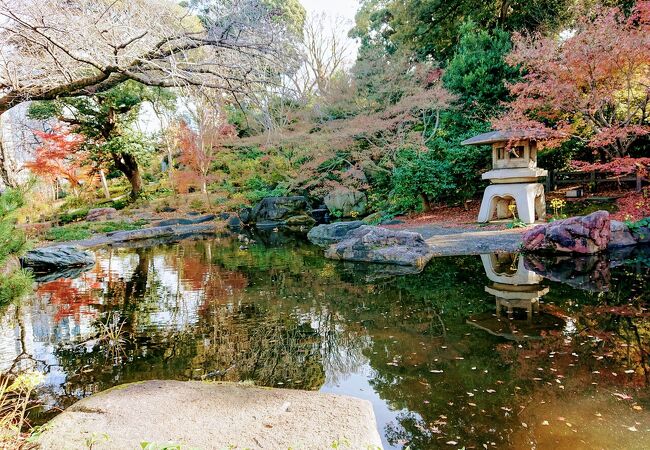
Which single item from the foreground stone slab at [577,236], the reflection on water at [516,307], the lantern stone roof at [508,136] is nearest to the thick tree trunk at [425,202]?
the lantern stone roof at [508,136]

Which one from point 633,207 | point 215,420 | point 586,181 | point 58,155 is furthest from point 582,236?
point 58,155

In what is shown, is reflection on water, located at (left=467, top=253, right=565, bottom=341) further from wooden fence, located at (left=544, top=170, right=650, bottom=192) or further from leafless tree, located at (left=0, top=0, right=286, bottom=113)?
wooden fence, located at (left=544, top=170, right=650, bottom=192)

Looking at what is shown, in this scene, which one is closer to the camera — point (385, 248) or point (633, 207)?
point (385, 248)

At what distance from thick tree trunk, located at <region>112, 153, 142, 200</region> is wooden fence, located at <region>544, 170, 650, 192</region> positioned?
65.0 ft

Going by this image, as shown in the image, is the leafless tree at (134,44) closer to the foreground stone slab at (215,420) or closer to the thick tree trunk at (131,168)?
the foreground stone slab at (215,420)

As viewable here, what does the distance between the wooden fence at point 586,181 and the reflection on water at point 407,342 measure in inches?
237

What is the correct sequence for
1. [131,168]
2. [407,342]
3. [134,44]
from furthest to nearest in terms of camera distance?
[131,168]
[407,342]
[134,44]

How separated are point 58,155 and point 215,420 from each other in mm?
22961

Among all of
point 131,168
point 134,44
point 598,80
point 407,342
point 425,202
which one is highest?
point 131,168

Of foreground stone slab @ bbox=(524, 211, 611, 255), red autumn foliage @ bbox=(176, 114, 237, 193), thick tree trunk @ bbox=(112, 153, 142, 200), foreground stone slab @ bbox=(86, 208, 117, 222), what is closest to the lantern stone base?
foreground stone slab @ bbox=(524, 211, 611, 255)

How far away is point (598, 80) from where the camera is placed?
10.8 m

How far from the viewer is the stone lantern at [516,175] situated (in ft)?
40.2

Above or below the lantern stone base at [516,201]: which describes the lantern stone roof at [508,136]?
above

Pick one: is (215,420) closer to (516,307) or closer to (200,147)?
(516,307)
